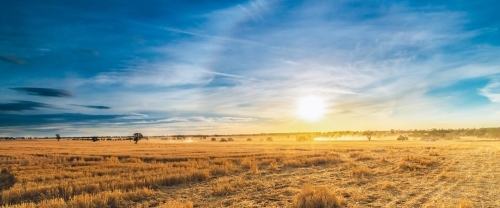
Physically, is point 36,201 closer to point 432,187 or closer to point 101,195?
point 101,195

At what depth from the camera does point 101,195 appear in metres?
13.9

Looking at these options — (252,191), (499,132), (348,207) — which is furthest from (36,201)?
(499,132)

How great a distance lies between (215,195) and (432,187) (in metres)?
10.7

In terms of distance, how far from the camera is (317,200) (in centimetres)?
1235

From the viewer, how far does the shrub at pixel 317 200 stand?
12.2 metres

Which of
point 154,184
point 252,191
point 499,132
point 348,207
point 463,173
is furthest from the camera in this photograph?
point 499,132

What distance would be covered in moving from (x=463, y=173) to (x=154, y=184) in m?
19.2

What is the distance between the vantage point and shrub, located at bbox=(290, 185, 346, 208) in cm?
1219

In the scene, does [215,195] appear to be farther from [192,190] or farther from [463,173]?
[463,173]

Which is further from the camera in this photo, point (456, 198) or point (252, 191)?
point (252, 191)

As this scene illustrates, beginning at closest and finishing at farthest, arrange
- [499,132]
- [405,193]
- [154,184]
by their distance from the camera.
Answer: [405,193]
[154,184]
[499,132]

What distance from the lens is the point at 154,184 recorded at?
697 inches

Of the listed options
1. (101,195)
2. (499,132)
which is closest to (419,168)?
(101,195)

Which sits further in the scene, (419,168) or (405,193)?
(419,168)
